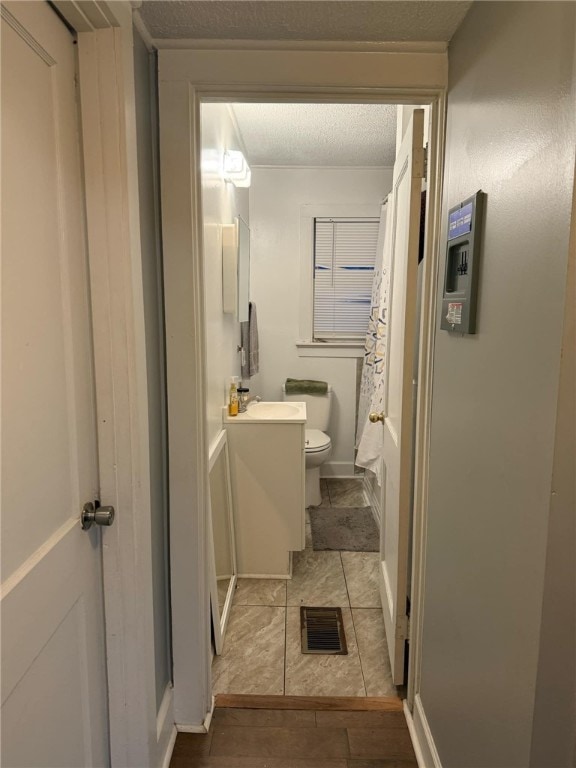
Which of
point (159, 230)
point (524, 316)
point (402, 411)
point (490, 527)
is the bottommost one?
point (490, 527)

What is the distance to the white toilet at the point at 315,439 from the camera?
3178 millimetres

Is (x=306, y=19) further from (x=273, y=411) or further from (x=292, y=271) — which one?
(x=292, y=271)

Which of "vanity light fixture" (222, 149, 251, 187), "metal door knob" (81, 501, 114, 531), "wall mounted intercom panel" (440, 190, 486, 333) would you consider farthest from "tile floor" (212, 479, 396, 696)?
"vanity light fixture" (222, 149, 251, 187)

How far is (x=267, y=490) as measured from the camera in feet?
8.02

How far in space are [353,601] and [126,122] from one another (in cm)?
220

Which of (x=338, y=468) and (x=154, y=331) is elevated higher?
(x=154, y=331)

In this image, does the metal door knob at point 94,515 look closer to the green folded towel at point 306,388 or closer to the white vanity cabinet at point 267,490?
the white vanity cabinet at point 267,490

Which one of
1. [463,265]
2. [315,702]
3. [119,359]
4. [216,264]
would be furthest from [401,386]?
[315,702]

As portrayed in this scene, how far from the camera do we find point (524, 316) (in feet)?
2.79

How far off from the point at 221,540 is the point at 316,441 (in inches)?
48.5

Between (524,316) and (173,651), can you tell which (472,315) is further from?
(173,651)

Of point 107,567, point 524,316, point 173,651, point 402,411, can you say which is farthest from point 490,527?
point 173,651

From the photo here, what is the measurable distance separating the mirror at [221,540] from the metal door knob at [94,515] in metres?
0.75

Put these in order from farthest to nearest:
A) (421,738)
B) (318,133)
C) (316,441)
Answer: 1. (316,441)
2. (318,133)
3. (421,738)
